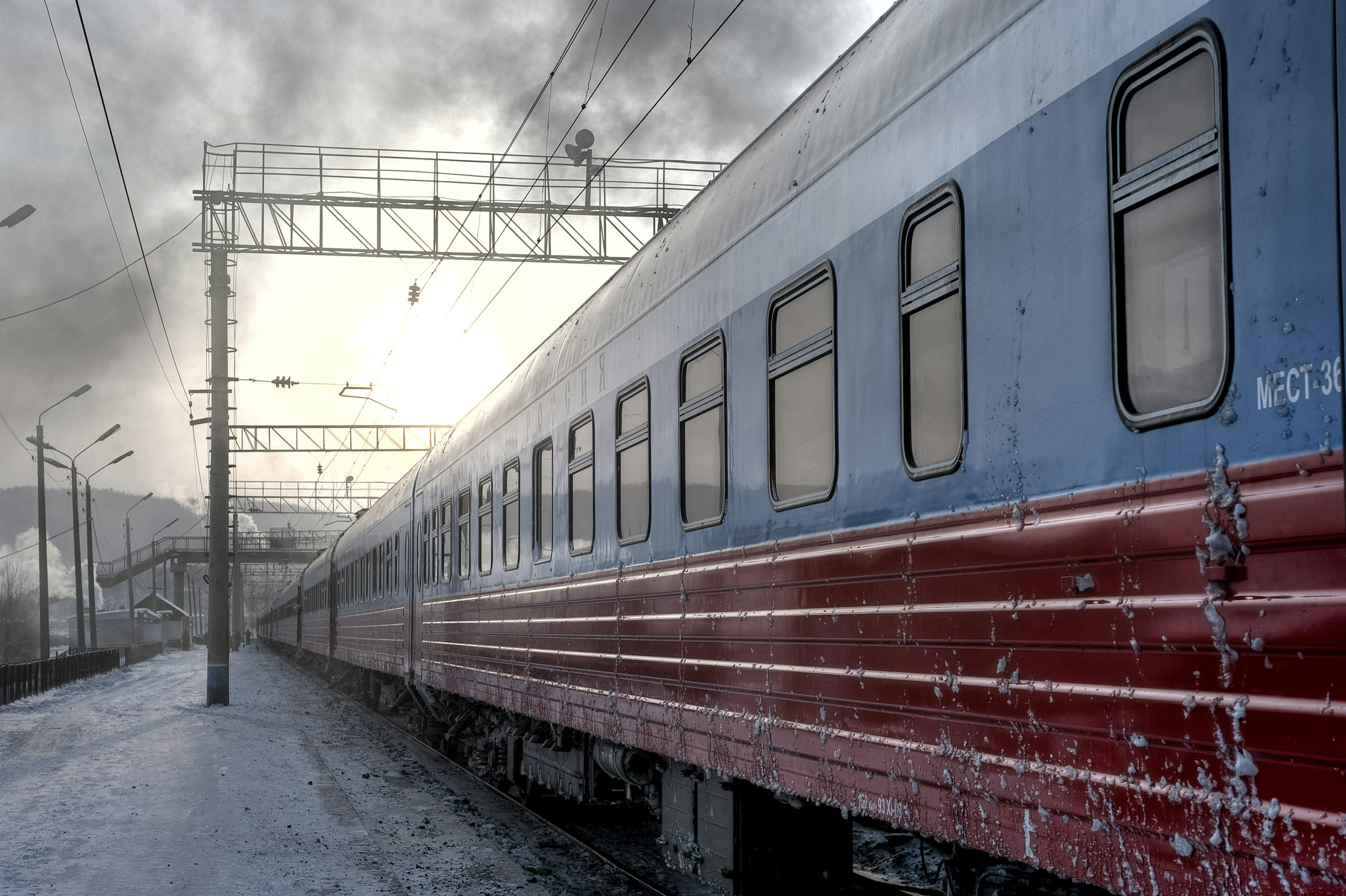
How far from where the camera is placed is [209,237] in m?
21.5

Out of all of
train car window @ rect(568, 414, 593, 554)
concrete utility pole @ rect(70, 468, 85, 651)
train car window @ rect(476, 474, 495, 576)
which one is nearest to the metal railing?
concrete utility pole @ rect(70, 468, 85, 651)

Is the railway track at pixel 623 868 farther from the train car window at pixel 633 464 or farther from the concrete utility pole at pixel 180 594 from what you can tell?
→ the concrete utility pole at pixel 180 594

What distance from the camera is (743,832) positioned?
636cm

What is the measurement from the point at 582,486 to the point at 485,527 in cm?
357

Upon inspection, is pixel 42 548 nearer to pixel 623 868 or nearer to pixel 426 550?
pixel 426 550

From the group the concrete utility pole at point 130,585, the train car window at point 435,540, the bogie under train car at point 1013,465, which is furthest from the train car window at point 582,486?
the concrete utility pole at point 130,585

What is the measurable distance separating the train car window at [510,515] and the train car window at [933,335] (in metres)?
6.35

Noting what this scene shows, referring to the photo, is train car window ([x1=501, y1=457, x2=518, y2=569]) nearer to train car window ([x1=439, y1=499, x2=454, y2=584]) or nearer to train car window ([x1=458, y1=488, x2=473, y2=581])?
train car window ([x1=458, y1=488, x2=473, y2=581])

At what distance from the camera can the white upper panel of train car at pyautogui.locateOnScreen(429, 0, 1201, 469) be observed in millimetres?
3674

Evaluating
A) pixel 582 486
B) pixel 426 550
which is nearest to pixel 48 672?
pixel 426 550

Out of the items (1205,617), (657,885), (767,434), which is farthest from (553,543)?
(1205,617)

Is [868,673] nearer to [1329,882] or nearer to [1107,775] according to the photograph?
[1107,775]

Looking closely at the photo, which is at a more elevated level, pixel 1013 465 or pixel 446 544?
pixel 1013 465

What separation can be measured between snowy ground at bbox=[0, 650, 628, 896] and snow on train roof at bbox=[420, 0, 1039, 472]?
3617 mm
